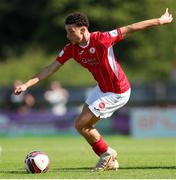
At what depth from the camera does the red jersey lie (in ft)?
41.8

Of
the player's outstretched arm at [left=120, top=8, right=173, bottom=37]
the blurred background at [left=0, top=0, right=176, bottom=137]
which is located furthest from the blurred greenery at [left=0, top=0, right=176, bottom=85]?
the player's outstretched arm at [left=120, top=8, right=173, bottom=37]

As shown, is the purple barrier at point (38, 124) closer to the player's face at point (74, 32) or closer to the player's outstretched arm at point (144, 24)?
the player's face at point (74, 32)

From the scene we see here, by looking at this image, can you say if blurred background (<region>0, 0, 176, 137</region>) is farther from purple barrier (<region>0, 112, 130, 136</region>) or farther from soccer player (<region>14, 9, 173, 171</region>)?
soccer player (<region>14, 9, 173, 171</region>)

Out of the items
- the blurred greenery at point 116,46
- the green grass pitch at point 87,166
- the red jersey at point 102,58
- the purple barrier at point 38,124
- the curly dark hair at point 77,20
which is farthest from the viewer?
the blurred greenery at point 116,46

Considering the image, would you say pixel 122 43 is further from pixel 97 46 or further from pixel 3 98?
pixel 97 46

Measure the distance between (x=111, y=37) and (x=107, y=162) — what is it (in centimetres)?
197

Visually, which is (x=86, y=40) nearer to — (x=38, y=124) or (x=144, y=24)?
(x=144, y=24)

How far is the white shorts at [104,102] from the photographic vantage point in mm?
12930

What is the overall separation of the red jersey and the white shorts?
0.26ft

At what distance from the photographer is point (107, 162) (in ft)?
42.7

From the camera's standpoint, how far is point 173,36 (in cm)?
4056

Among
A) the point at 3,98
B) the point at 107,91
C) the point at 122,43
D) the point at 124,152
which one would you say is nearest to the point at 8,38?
the point at 122,43

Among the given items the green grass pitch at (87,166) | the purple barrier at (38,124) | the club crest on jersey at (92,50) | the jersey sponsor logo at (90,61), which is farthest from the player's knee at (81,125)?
the purple barrier at (38,124)

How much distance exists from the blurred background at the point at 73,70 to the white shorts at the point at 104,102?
45.2ft
